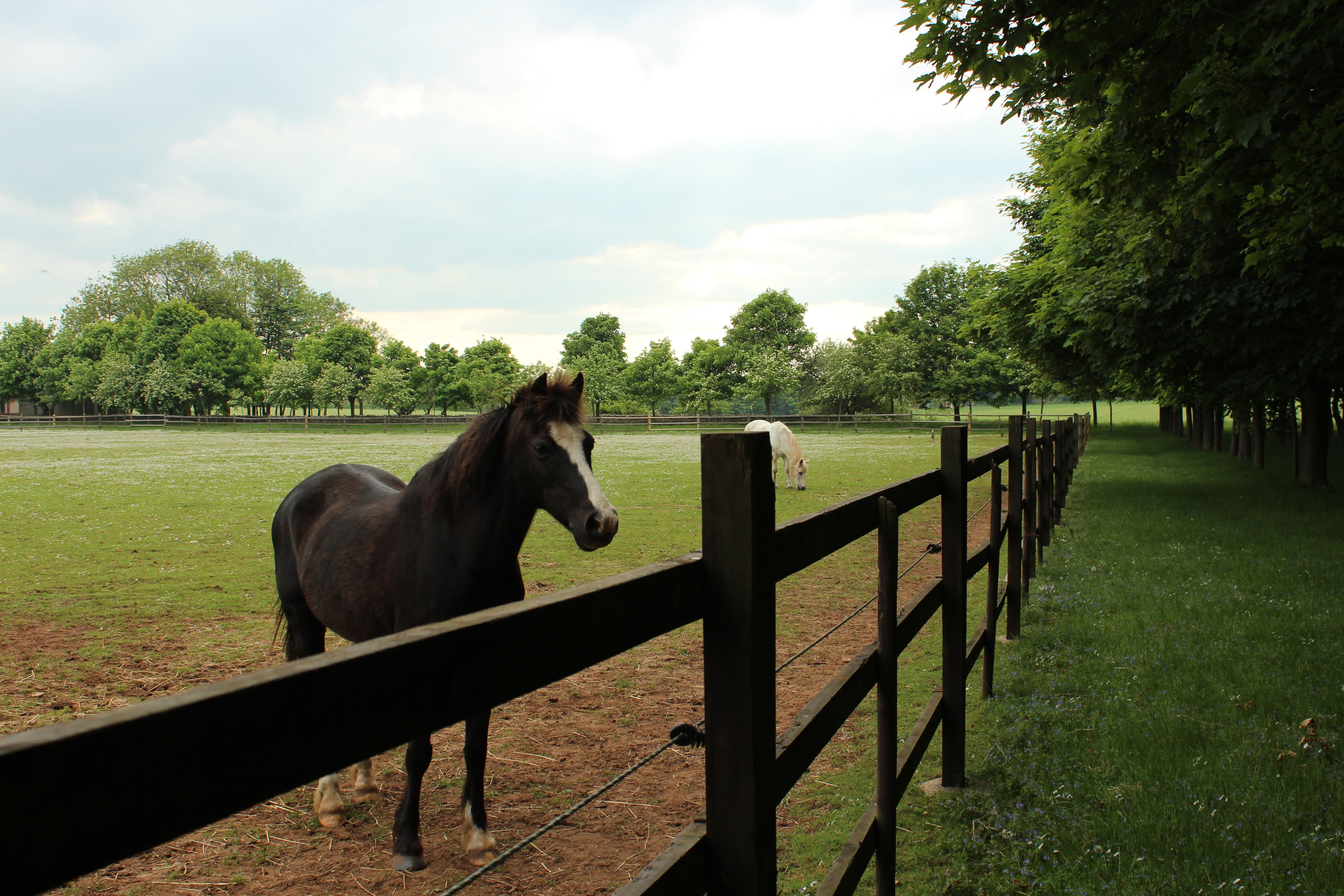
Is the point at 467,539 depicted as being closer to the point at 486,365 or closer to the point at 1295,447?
the point at 1295,447

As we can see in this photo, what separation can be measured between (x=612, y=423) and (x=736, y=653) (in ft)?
193

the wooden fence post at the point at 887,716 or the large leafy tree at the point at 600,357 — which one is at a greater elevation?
the large leafy tree at the point at 600,357

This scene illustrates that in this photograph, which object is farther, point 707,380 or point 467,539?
point 707,380

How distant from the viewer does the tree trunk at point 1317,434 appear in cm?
1523

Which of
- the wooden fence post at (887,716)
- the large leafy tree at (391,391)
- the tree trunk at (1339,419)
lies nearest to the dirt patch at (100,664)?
the wooden fence post at (887,716)

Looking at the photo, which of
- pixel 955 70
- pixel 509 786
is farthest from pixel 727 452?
pixel 955 70

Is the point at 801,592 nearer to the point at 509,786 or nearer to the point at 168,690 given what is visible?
the point at 509,786

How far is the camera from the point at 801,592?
8.69 meters

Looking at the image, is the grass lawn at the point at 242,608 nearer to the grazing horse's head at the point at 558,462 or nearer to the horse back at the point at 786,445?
the horse back at the point at 786,445

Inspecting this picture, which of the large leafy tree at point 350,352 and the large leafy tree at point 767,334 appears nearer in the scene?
the large leafy tree at point 767,334

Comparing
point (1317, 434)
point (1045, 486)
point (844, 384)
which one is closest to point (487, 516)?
point (1045, 486)

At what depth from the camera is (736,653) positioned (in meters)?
1.60

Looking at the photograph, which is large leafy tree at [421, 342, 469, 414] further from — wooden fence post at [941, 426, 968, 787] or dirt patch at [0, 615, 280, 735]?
wooden fence post at [941, 426, 968, 787]

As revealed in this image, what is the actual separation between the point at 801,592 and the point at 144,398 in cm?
8357
